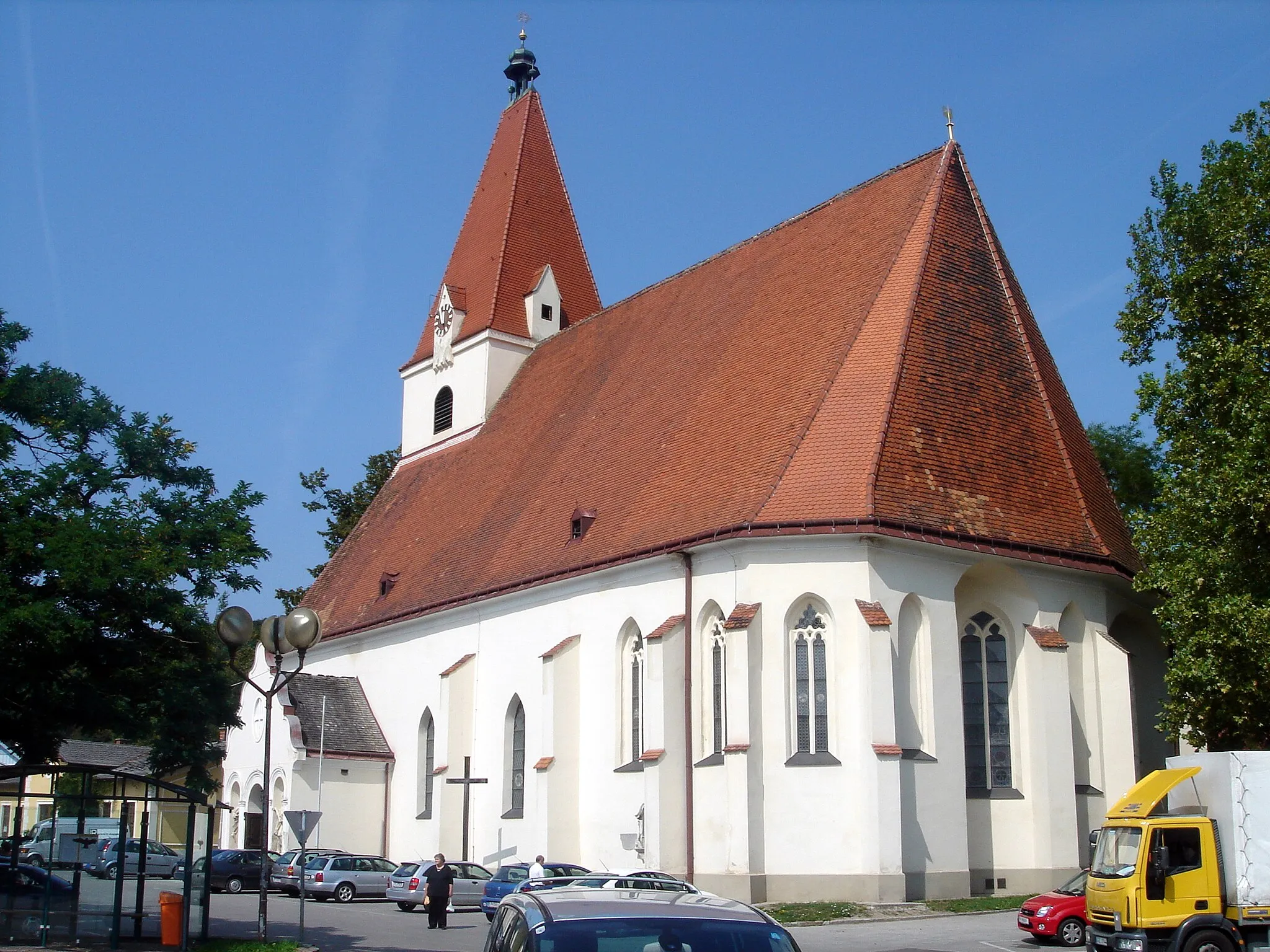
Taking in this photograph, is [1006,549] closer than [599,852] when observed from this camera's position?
Yes

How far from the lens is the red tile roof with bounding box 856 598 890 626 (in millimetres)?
21641

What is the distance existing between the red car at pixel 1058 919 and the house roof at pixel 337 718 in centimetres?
1930

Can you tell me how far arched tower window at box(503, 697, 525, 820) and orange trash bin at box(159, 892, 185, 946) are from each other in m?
12.6

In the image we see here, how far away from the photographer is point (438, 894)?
69.5ft

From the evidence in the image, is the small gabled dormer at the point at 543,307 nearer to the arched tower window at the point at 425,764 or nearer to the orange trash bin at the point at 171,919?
the arched tower window at the point at 425,764

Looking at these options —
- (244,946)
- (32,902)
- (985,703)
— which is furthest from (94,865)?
(985,703)

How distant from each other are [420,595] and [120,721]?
16.0m

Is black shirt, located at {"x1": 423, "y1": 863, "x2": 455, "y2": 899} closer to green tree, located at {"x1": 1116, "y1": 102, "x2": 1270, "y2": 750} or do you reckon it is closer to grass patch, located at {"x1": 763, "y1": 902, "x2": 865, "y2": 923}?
grass patch, located at {"x1": 763, "y1": 902, "x2": 865, "y2": 923}

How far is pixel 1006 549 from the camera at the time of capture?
22656mm

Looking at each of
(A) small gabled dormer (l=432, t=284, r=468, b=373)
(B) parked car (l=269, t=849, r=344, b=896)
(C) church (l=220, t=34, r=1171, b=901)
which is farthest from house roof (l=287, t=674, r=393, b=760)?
(A) small gabled dormer (l=432, t=284, r=468, b=373)

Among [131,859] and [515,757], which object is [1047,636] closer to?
[515,757]

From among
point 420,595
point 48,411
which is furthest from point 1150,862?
point 420,595

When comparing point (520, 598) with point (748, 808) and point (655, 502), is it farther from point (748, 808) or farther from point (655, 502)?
point (748, 808)

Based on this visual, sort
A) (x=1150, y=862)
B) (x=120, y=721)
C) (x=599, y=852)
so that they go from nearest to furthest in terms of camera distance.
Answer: (x=1150, y=862), (x=120, y=721), (x=599, y=852)
